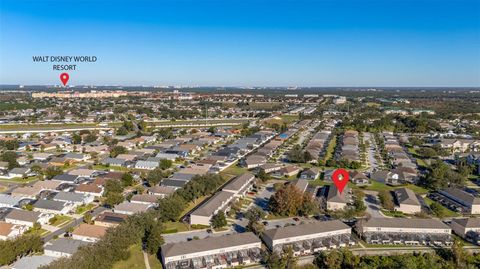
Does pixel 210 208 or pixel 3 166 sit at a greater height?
pixel 210 208

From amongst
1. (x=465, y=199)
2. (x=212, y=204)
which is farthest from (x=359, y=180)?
(x=212, y=204)

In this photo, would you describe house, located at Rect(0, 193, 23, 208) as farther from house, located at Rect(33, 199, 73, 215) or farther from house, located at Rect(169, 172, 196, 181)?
house, located at Rect(169, 172, 196, 181)

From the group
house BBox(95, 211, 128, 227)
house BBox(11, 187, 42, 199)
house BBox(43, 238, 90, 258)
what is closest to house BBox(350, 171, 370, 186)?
house BBox(95, 211, 128, 227)

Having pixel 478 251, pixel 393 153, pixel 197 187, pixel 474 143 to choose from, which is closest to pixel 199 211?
pixel 197 187

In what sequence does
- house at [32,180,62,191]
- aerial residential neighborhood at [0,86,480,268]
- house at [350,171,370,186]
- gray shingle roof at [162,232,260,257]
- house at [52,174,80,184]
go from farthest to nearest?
house at [350,171,370,186], house at [52,174,80,184], house at [32,180,62,191], aerial residential neighborhood at [0,86,480,268], gray shingle roof at [162,232,260,257]

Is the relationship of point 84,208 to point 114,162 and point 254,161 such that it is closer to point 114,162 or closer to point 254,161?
point 114,162
